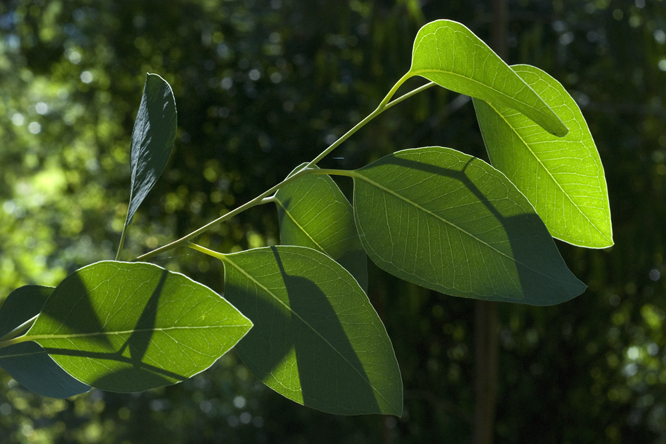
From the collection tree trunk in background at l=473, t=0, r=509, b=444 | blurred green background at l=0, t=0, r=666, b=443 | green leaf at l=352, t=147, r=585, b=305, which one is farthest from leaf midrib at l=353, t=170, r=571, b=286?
tree trunk in background at l=473, t=0, r=509, b=444

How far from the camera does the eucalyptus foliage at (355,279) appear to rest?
112mm

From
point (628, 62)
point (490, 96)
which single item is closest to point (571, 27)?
point (628, 62)

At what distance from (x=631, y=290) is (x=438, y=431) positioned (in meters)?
0.66

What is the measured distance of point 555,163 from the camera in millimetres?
147

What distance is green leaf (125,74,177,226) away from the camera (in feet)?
0.48

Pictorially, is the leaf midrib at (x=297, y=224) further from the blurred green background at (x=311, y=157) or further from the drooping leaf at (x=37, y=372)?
the blurred green background at (x=311, y=157)

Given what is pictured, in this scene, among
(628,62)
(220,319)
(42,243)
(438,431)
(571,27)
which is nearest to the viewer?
(220,319)

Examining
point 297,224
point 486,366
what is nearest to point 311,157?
point 486,366

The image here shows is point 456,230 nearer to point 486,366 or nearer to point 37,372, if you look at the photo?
point 37,372

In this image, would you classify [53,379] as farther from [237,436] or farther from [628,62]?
[237,436]

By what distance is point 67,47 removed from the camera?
6.69 ft

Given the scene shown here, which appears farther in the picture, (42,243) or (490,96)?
(42,243)

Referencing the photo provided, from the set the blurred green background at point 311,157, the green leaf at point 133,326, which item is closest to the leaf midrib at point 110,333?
the green leaf at point 133,326

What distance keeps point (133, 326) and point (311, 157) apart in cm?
126
